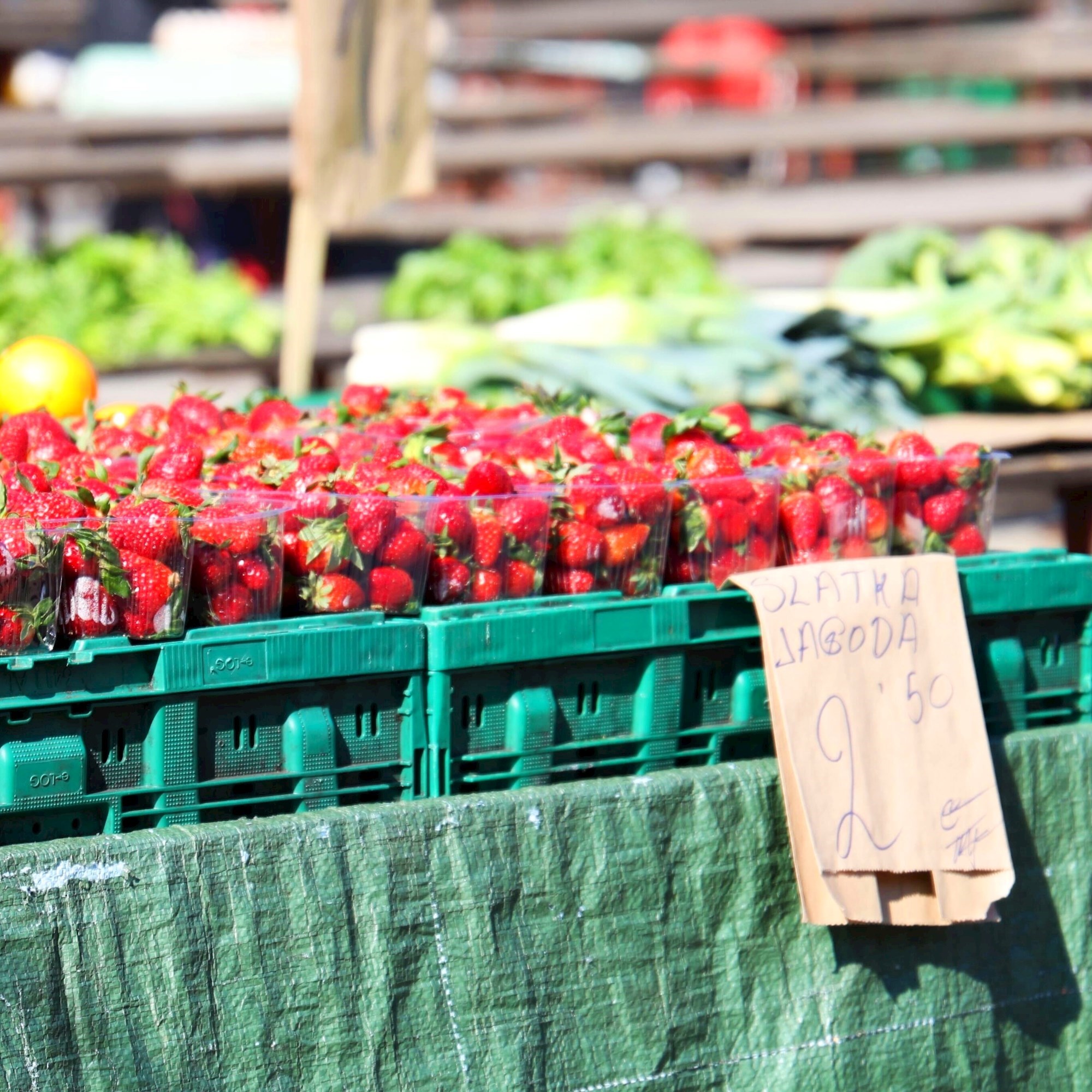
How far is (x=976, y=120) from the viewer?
22.3ft

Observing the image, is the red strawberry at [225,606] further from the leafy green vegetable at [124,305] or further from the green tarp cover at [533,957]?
the leafy green vegetable at [124,305]

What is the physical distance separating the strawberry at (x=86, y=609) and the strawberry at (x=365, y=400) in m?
1.05

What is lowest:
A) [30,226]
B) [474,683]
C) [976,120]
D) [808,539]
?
[474,683]

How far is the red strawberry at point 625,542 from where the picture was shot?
221 cm

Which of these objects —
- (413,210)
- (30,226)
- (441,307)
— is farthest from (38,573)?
(30,226)

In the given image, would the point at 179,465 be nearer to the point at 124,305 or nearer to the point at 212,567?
the point at 212,567

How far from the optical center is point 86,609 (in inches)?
73.7

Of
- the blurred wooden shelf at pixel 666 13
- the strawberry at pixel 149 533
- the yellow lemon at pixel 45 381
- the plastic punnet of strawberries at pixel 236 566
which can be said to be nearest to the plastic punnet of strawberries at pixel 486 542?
the plastic punnet of strawberries at pixel 236 566

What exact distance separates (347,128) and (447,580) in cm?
191

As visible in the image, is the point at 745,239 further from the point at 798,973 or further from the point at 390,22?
the point at 798,973

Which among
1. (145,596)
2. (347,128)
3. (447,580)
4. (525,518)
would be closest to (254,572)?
(145,596)

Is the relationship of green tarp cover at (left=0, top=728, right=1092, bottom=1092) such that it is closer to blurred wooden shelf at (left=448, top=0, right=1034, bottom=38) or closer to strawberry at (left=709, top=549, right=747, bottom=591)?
strawberry at (left=709, top=549, right=747, bottom=591)

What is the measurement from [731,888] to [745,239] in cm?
504

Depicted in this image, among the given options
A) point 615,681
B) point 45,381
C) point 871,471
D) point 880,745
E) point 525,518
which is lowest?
point 880,745
